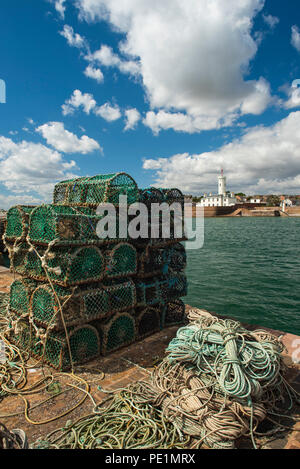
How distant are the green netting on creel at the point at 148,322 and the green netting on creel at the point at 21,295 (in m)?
1.71

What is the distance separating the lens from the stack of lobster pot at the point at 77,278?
11.8 feet

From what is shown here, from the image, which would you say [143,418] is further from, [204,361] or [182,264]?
[182,264]

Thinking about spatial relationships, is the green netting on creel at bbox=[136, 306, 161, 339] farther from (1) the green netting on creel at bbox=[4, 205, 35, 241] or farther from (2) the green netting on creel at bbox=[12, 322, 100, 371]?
(1) the green netting on creel at bbox=[4, 205, 35, 241]

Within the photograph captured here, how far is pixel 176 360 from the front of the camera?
314 centimetres

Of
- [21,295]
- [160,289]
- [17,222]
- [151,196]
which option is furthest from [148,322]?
[17,222]

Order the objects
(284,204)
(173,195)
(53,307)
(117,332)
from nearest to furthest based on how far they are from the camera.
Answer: (53,307) → (117,332) → (173,195) → (284,204)

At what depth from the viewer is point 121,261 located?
427 cm

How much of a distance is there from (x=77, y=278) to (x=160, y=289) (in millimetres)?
1743

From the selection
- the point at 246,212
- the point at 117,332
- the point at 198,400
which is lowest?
the point at 198,400

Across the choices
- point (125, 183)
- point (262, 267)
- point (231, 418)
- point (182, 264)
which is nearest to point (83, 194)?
point (125, 183)

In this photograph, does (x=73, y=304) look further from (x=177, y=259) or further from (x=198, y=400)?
(x=177, y=259)

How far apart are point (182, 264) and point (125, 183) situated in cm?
193

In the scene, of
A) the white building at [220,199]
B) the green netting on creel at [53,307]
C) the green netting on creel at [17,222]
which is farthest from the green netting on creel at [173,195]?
the white building at [220,199]

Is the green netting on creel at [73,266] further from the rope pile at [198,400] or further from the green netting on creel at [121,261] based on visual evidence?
the rope pile at [198,400]
